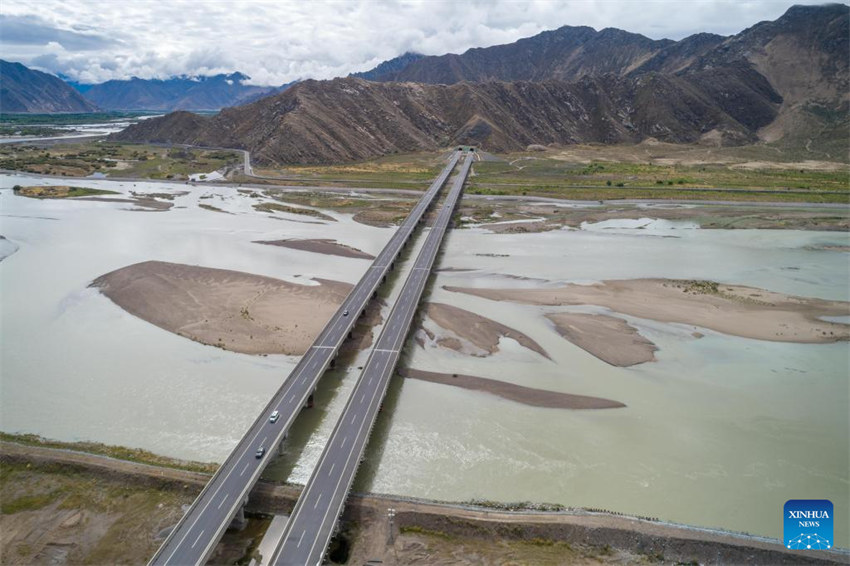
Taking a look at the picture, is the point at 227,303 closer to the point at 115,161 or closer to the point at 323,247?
the point at 323,247

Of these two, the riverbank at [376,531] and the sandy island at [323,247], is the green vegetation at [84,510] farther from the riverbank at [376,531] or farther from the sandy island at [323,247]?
the sandy island at [323,247]

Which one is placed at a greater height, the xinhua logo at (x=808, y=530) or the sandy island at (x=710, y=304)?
the sandy island at (x=710, y=304)

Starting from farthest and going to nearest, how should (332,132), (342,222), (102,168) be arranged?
(332,132) < (102,168) < (342,222)

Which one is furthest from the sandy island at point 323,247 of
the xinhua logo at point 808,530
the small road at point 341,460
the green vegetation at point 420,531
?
the xinhua logo at point 808,530

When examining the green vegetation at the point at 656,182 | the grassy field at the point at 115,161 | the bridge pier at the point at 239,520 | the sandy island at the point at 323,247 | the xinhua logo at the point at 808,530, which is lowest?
the xinhua logo at the point at 808,530

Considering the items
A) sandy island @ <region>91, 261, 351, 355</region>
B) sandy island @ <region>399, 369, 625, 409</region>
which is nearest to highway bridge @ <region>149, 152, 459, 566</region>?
sandy island @ <region>91, 261, 351, 355</region>

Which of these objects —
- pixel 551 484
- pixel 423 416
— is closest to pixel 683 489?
pixel 551 484

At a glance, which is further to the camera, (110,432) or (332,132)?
(332,132)

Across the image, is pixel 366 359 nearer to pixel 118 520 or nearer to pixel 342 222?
pixel 118 520
